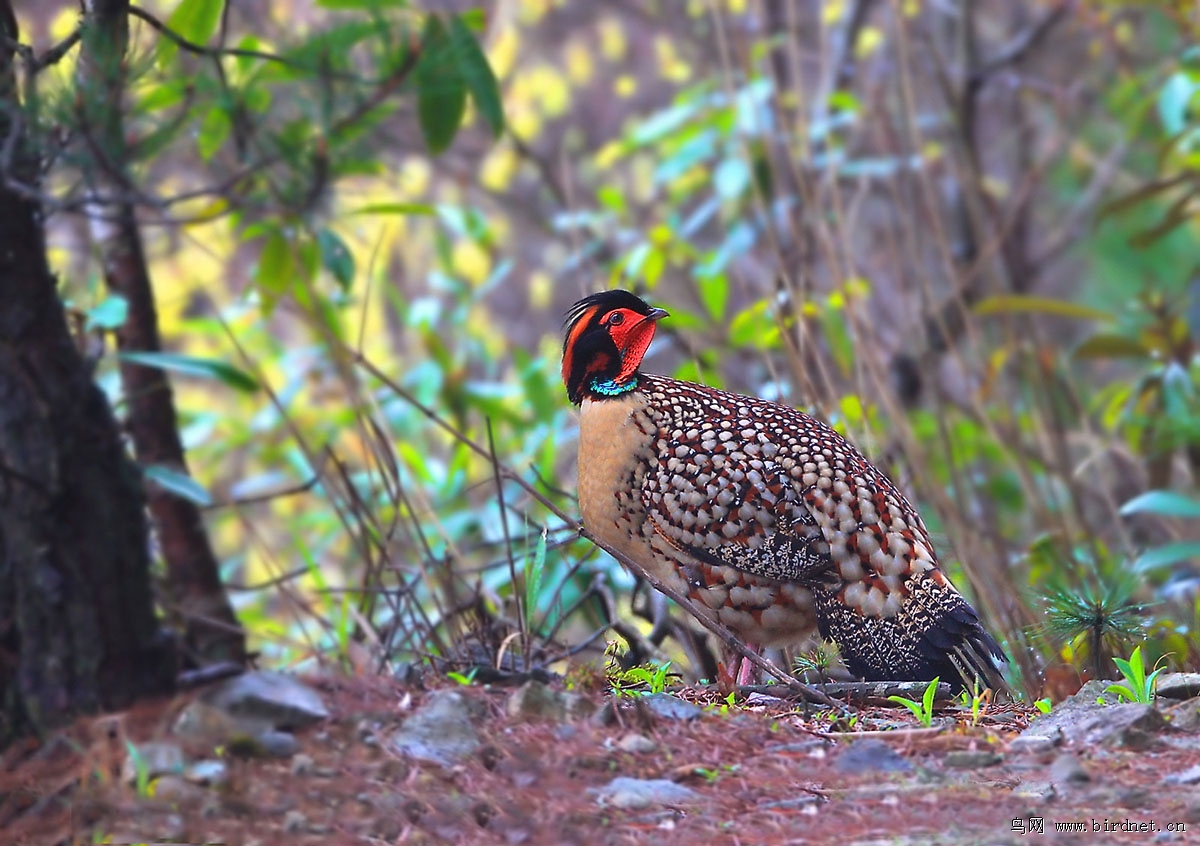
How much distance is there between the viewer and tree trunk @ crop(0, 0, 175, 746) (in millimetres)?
2701

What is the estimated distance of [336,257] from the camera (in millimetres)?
4691

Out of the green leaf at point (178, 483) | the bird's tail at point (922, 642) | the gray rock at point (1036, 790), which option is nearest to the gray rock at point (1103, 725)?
the gray rock at point (1036, 790)

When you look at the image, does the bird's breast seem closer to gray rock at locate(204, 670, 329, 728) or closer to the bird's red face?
the bird's red face

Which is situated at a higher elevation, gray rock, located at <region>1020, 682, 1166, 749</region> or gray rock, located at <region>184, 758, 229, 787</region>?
gray rock, located at <region>184, 758, 229, 787</region>

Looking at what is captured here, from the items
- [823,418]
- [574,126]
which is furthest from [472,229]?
[574,126]

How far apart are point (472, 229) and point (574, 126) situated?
770 cm

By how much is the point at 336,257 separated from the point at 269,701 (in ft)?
7.48

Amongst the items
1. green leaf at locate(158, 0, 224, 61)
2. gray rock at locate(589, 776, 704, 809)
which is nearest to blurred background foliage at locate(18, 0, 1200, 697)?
green leaf at locate(158, 0, 224, 61)

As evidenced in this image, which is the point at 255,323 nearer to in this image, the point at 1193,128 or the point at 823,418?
the point at 823,418

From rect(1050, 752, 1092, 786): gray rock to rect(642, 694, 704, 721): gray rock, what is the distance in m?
0.76

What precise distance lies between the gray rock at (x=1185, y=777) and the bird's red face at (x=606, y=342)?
173 centimetres

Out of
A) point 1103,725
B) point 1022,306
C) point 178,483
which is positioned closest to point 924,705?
point 1103,725

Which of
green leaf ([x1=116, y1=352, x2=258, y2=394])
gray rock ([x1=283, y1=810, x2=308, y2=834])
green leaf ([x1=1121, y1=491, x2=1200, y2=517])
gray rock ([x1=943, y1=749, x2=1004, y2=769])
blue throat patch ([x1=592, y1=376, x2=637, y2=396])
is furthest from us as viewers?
green leaf ([x1=1121, y1=491, x2=1200, y2=517])

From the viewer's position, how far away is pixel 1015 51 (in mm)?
9031
